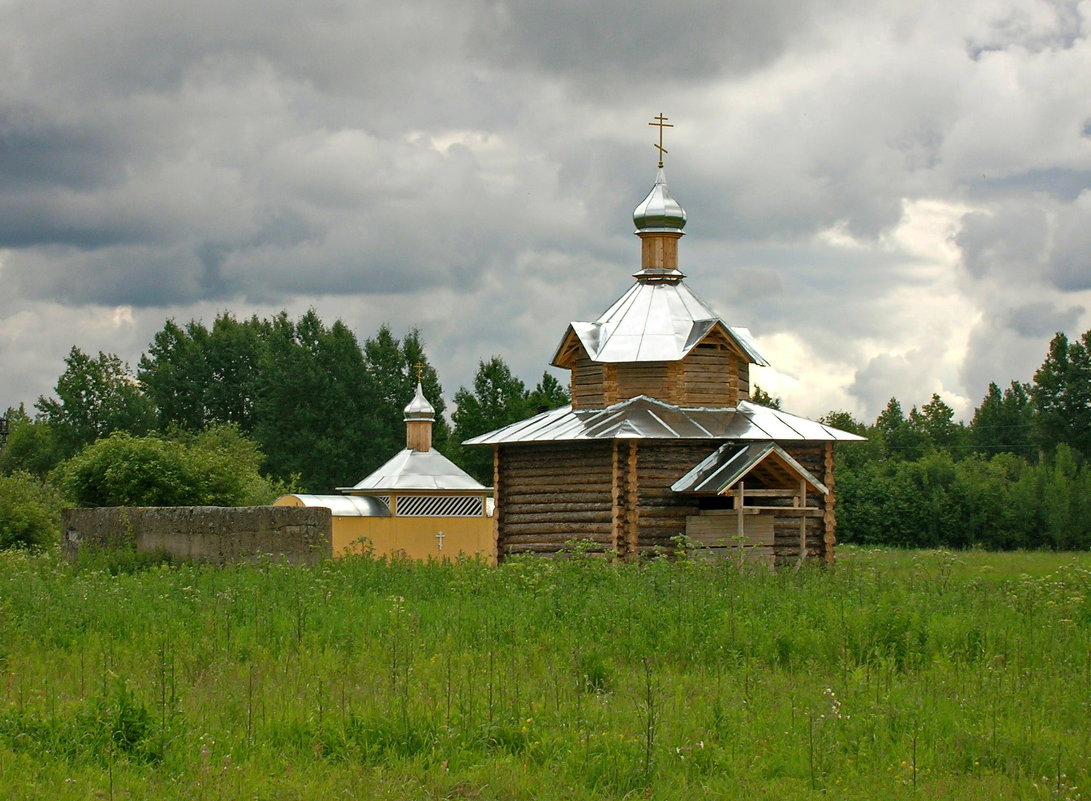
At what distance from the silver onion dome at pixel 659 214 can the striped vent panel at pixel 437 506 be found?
12.9m

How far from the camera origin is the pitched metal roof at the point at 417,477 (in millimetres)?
37062

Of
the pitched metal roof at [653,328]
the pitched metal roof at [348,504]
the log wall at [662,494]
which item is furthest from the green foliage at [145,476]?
the log wall at [662,494]

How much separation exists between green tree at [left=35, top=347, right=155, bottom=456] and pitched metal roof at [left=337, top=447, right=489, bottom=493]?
30504mm

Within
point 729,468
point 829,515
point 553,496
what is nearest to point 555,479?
point 553,496

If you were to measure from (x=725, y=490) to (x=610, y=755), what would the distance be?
1425 centimetres

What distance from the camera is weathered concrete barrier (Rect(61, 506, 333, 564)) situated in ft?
55.7

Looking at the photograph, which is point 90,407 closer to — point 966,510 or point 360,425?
point 360,425

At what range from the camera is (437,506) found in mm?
37344

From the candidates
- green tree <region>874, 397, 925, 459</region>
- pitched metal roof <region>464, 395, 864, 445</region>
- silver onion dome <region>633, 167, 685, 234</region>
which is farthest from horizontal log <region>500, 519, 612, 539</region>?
green tree <region>874, 397, 925, 459</region>

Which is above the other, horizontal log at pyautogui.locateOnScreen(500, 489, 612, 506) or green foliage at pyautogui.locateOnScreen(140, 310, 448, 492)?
green foliage at pyautogui.locateOnScreen(140, 310, 448, 492)

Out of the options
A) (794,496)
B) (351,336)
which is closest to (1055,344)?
(351,336)

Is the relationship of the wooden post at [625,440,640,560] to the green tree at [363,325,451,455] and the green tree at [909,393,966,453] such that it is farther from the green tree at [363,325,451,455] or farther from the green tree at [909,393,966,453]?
the green tree at [909,393,966,453]

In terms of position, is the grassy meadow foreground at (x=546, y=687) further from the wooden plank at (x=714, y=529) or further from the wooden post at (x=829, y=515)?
the wooden post at (x=829, y=515)

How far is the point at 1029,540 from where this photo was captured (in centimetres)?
5753
